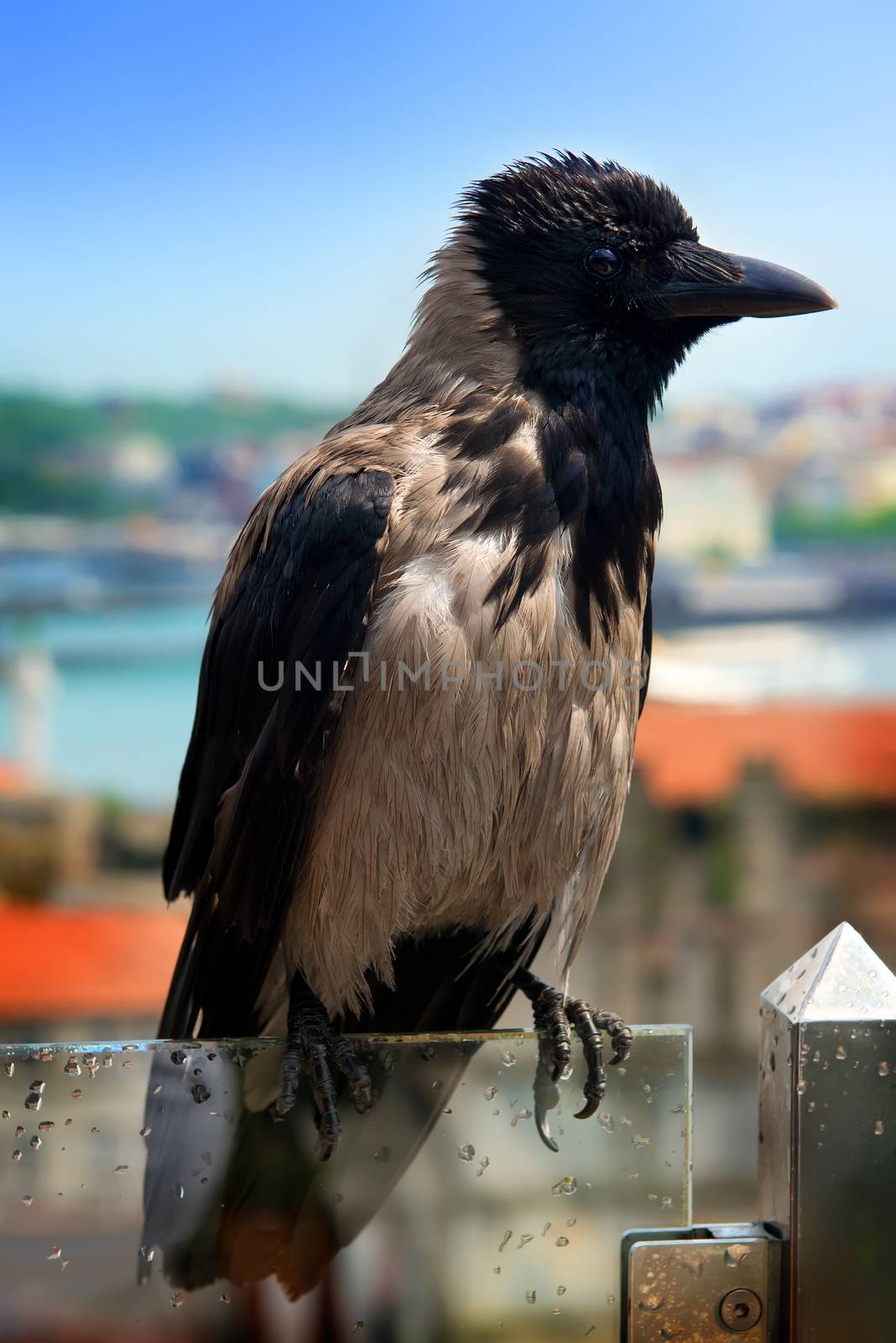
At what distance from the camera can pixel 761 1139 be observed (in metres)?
1.50

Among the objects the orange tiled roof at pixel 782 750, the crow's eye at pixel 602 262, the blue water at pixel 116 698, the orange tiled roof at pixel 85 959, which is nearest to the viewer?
the crow's eye at pixel 602 262

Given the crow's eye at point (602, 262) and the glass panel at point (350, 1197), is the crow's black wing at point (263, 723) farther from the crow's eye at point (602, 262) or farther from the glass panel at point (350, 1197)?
the crow's eye at point (602, 262)

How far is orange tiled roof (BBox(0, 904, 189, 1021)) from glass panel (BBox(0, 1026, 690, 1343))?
3905 mm

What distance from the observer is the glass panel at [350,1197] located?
146 cm

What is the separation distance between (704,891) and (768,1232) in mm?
5345

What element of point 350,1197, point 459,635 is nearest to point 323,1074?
point 350,1197

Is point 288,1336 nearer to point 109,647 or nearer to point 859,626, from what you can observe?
point 109,647

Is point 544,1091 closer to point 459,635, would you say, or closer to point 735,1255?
point 735,1255

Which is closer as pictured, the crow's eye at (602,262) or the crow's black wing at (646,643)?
the crow's eye at (602,262)

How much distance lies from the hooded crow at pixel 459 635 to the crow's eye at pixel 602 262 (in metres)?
0.01

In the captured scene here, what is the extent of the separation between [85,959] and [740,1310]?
4619 millimetres

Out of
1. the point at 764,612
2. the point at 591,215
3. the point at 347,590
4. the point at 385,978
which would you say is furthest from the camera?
the point at 764,612

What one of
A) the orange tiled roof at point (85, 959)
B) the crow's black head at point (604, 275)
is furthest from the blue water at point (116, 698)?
the crow's black head at point (604, 275)

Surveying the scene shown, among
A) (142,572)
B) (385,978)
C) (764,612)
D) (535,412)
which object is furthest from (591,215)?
(764,612)
